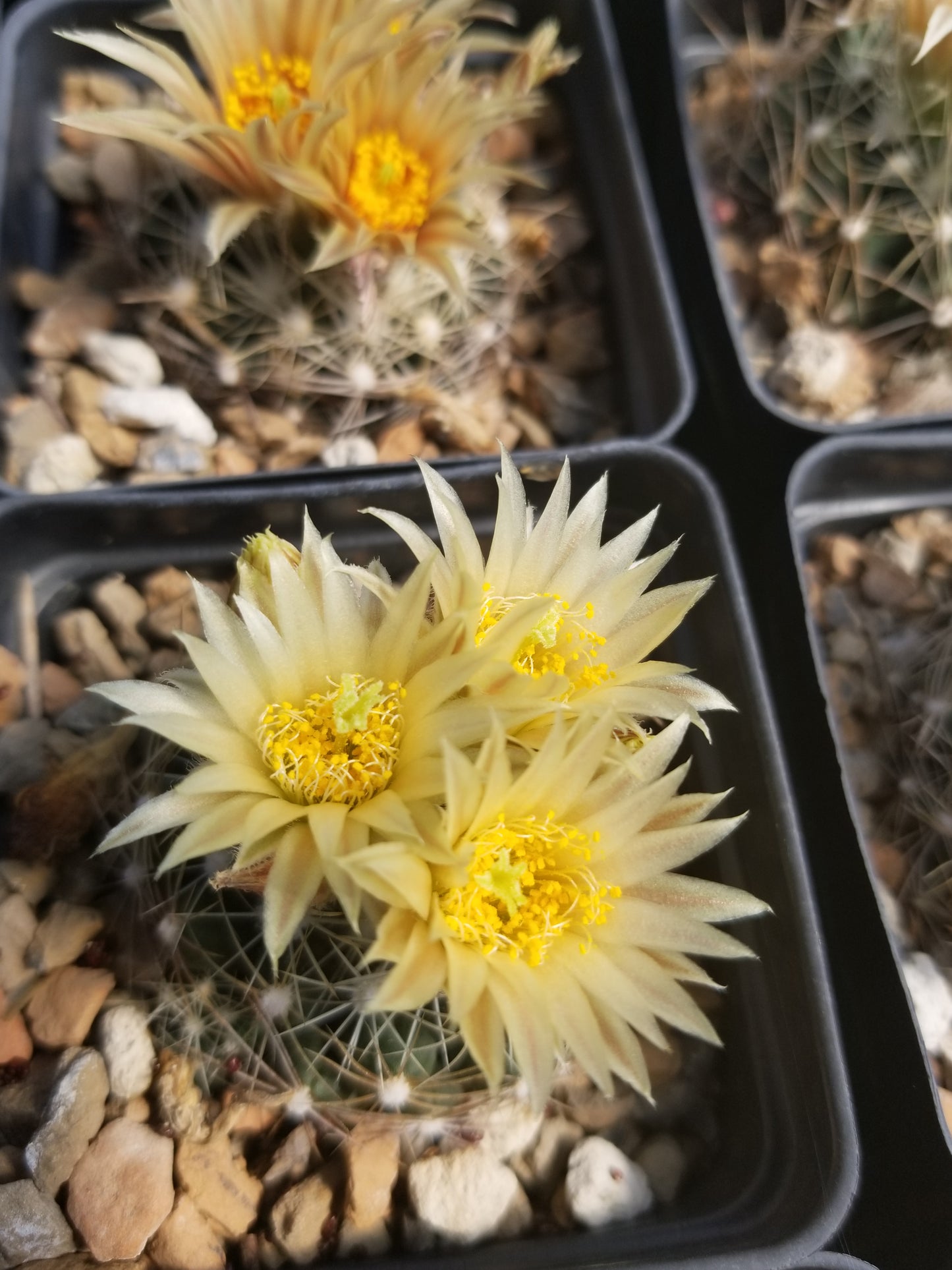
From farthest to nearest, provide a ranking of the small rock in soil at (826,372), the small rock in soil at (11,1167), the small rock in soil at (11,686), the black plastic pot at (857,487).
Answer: the small rock in soil at (826,372), the black plastic pot at (857,487), the small rock in soil at (11,686), the small rock in soil at (11,1167)

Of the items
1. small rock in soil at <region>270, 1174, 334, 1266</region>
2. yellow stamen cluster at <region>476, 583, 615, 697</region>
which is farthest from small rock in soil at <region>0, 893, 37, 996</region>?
yellow stamen cluster at <region>476, 583, 615, 697</region>

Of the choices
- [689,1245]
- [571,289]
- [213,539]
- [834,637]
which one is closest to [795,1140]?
[689,1245]

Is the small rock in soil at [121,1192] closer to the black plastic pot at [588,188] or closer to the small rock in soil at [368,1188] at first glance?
the small rock in soil at [368,1188]

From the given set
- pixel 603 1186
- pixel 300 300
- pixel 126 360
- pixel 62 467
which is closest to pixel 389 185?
pixel 300 300

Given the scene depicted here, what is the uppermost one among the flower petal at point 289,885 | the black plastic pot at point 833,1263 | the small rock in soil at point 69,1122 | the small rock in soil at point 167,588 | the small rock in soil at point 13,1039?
the small rock in soil at point 167,588

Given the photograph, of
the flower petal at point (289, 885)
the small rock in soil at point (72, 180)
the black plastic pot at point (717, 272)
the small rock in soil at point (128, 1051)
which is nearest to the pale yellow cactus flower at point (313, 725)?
the flower petal at point (289, 885)
